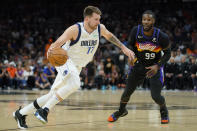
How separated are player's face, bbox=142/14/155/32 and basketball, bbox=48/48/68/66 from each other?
1753mm

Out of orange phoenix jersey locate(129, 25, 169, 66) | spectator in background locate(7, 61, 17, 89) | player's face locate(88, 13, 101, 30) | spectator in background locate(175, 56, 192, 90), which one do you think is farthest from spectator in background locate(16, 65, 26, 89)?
player's face locate(88, 13, 101, 30)

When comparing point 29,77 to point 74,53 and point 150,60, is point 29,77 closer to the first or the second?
point 150,60

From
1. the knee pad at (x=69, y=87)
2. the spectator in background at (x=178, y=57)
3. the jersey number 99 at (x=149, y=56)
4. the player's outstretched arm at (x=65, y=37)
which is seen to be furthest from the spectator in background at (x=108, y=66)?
the knee pad at (x=69, y=87)

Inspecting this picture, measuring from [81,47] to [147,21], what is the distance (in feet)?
4.69

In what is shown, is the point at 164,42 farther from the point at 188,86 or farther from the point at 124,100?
the point at 188,86

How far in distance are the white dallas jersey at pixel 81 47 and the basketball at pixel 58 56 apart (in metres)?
0.31

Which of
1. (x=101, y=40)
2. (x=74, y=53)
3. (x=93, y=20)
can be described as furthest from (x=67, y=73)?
Answer: (x=101, y=40)

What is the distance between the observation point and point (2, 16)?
110 ft

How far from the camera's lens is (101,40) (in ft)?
85.1

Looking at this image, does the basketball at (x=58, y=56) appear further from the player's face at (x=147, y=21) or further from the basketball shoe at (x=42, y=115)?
the player's face at (x=147, y=21)

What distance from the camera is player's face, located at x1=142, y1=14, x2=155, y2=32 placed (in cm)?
785

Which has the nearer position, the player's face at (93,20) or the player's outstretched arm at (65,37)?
the player's outstretched arm at (65,37)

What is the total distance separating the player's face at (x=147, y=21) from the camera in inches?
309

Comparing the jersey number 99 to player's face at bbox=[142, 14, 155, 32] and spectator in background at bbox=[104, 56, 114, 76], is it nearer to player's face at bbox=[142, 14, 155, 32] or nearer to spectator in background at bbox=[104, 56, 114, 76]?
player's face at bbox=[142, 14, 155, 32]
